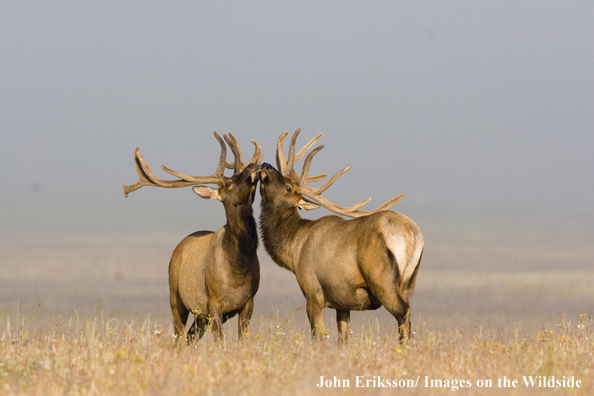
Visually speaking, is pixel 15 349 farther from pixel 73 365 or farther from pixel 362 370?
pixel 362 370

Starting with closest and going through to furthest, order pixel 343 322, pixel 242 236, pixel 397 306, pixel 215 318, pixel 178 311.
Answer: pixel 397 306, pixel 215 318, pixel 242 236, pixel 343 322, pixel 178 311

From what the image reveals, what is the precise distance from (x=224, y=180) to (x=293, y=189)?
111cm

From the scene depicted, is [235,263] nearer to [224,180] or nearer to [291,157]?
[224,180]

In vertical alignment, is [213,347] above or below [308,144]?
below

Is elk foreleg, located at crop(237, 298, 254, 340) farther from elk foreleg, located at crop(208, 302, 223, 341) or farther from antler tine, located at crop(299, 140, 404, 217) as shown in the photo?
antler tine, located at crop(299, 140, 404, 217)

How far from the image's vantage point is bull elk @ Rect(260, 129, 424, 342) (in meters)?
10.1

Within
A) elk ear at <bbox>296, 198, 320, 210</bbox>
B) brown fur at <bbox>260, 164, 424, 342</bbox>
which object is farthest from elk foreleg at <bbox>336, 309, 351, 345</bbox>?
elk ear at <bbox>296, 198, 320, 210</bbox>

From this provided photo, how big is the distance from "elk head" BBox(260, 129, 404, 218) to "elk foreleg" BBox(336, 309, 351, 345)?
1525 mm

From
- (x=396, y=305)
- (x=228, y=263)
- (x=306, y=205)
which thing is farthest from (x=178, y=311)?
(x=396, y=305)

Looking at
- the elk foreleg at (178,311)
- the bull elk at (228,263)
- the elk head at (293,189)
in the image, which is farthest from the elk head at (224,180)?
the elk foreleg at (178,311)

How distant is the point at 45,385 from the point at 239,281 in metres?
4.24

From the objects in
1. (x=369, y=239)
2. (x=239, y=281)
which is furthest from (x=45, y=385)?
A: (x=369, y=239)

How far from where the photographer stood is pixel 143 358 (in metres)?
7.50

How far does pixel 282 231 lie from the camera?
11766mm
